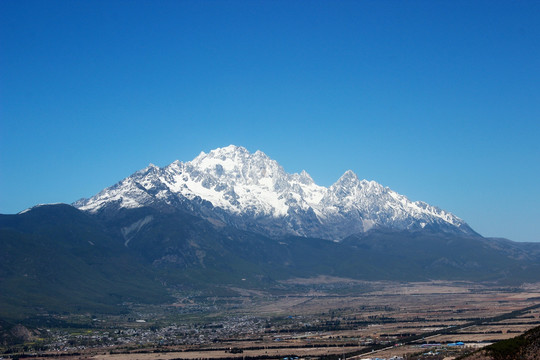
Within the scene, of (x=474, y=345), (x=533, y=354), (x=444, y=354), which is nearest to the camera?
(x=533, y=354)

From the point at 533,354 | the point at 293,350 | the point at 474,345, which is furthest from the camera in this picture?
the point at 293,350

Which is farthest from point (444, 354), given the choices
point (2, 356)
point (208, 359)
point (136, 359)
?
point (2, 356)

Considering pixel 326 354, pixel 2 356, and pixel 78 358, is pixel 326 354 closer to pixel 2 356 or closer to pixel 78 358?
pixel 78 358

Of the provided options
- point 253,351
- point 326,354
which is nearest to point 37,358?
point 253,351

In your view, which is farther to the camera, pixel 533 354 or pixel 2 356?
pixel 2 356

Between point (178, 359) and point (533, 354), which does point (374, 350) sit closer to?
point (178, 359)

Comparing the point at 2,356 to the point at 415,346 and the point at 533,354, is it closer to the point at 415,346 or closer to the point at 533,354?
the point at 415,346

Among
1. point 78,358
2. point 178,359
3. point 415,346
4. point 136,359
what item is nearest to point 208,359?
point 178,359

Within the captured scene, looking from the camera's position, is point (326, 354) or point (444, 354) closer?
point (444, 354)

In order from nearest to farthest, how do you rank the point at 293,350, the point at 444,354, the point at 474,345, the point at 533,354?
1. the point at 533,354
2. the point at 444,354
3. the point at 474,345
4. the point at 293,350
